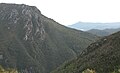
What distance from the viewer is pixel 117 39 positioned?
124875mm

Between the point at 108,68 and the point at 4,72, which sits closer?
the point at 4,72

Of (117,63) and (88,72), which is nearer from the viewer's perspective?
(88,72)

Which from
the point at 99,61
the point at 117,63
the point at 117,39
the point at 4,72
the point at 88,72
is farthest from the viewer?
the point at 117,39

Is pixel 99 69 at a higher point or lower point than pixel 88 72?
lower

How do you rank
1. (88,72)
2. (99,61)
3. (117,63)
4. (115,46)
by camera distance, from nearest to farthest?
(88,72) < (117,63) < (99,61) < (115,46)

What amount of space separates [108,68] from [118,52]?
14.0 meters

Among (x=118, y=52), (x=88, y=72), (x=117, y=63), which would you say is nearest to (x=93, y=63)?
(x=118, y=52)

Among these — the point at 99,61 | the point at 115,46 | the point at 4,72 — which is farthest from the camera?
the point at 115,46

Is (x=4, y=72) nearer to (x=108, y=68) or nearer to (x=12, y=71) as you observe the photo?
(x=12, y=71)

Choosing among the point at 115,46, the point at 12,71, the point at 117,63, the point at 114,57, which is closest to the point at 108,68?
the point at 117,63

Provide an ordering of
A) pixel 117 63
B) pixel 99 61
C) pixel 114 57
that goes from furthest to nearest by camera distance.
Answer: pixel 99 61 → pixel 114 57 → pixel 117 63

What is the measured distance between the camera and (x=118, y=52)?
4090 inches

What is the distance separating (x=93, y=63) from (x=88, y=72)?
5239cm

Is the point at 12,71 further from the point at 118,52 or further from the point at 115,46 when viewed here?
the point at 115,46
